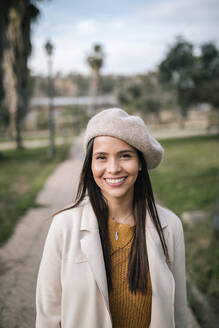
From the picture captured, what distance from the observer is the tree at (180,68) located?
16.5m

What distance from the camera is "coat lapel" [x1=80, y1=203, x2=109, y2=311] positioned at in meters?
1.41

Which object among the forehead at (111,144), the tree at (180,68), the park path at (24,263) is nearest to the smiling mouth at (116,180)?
the forehead at (111,144)

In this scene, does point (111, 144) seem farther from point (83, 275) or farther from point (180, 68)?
point (180, 68)

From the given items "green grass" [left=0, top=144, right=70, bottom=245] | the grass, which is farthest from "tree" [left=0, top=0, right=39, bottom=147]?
the grass

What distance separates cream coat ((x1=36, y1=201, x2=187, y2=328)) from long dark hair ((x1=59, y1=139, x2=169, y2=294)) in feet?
0.15

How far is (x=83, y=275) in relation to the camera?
1425 millimetres

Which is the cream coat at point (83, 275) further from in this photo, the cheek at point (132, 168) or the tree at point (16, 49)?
the tree at point (16, 49)

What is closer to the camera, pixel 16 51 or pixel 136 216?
pixel 136 216

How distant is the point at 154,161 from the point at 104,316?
3.05 feet

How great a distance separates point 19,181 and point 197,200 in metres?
5.77

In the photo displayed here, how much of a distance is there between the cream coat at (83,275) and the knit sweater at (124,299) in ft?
0.20

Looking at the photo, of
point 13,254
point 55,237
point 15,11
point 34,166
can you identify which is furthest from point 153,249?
point 15,11

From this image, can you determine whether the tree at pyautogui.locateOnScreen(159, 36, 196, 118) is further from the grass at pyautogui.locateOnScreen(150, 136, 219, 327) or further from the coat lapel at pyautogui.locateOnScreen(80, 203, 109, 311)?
the coat lapel at pyautogui.locateOnScreen(80, 203, 109, 311)

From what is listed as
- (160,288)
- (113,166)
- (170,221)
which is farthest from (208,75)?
(160,288)
